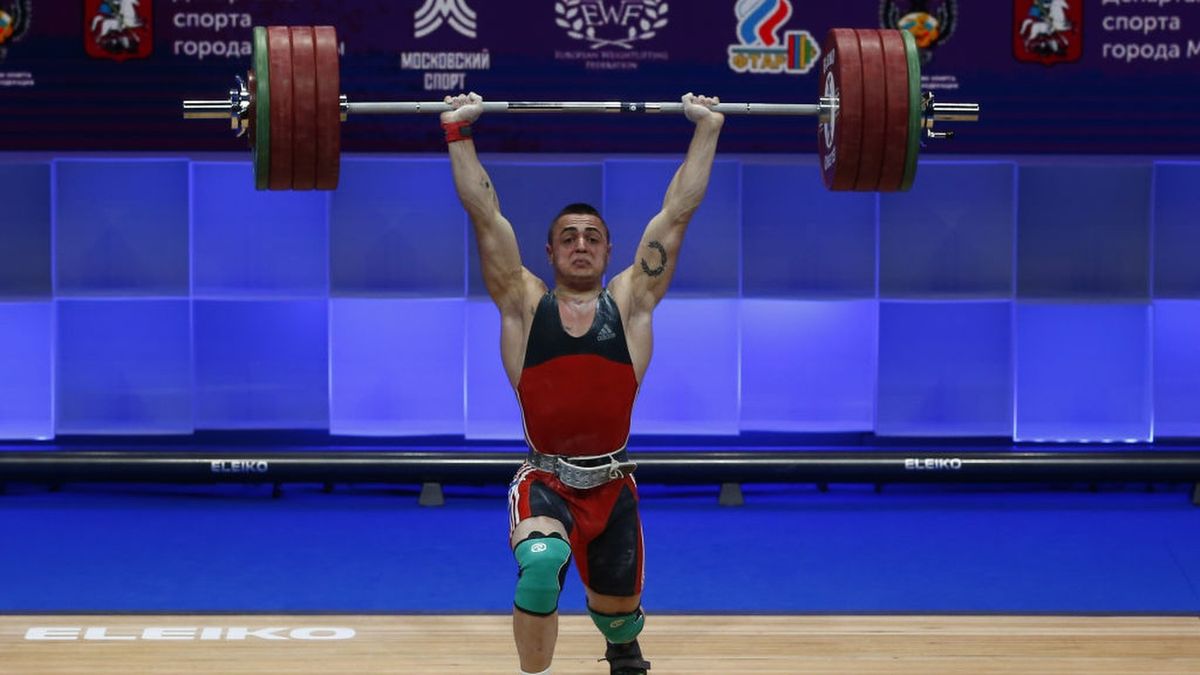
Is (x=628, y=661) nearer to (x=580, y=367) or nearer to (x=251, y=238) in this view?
(x=580, y=367)

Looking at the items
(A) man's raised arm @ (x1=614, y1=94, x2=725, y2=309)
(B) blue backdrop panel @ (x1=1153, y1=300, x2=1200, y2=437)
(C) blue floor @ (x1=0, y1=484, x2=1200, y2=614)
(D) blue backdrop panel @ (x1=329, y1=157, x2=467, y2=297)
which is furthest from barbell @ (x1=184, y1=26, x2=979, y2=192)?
(B) blue backdrop panel @ (x1=1153, y1=300, x2=1200, y2=437)

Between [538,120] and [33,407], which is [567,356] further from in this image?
[33,407]

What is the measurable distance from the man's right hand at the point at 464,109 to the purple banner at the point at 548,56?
3006 millimetres

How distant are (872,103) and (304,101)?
62.1 inches

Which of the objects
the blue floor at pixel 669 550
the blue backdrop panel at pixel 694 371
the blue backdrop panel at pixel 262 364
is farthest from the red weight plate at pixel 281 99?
the blue backdrop panel at pixel 694 371

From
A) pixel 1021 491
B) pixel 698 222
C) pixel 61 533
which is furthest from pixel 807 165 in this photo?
pixel 61 533

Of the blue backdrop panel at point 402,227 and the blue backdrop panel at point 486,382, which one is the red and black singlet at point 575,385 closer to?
the blue backdrop panel at point 486,382

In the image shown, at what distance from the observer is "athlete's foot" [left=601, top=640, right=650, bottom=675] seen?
448 cm

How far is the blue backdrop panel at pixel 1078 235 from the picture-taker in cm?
802

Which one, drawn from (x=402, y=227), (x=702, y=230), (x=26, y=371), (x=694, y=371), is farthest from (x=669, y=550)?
(x=26, y=371)

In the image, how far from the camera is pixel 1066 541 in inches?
279

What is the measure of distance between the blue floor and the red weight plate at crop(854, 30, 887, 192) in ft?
5.78

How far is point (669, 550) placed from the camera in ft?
22.5

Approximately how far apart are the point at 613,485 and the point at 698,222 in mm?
3765
